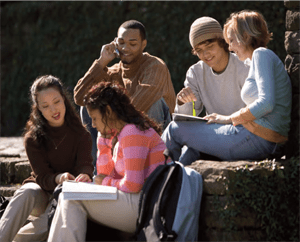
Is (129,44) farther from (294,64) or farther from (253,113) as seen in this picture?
(253,113)

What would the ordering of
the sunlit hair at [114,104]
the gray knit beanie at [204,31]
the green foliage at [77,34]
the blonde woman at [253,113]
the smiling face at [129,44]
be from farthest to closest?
1. the green foliage at [77,34]
2. the smiling face at [129,44]
3. the gray knit beanie at [204,31]
4. the sunlit hair at [114,104]
5. the blonde woman at [253,113]

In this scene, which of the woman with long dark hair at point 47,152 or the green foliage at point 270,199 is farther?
the woman with long dark hair at point 47,152

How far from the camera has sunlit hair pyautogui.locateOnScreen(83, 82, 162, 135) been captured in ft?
10.2

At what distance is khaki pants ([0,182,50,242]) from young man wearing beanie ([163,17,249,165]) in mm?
1182

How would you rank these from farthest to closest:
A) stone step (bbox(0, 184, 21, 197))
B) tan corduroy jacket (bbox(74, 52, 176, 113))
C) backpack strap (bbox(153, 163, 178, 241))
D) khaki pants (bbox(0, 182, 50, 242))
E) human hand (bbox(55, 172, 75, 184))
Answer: stone step (bbox(0, 184, 21, 197)), tan corduroy jacket (bbox(74, 52, 176, 113)), human hand (bbox(55, 172, 75, 184)), khaki pants (bbox(0, 182, 50, 242)), backpack strap (bbox(153, 163, 178, 241))

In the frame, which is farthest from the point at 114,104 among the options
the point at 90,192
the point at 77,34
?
the point at 77,34

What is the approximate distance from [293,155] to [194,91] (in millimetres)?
923

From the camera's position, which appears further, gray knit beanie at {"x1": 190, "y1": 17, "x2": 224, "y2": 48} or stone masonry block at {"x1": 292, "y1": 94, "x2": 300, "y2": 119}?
gray knit beanie at {"x1": 190, "y1": 17, "x2": 224, "y2": 48}

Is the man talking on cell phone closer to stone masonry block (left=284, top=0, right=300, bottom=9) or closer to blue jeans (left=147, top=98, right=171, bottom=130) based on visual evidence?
blue jeans (left=147, top=98, right=171, bottom=130)

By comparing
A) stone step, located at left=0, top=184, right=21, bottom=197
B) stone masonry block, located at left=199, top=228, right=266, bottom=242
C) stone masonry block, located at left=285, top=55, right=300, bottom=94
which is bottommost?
stone step, located at left=0, top=184, right=21, bottom=197

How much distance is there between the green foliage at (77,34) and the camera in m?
6.66

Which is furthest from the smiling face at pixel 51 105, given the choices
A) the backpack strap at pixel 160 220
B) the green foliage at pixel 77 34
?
the green foliage at pixel 77 34

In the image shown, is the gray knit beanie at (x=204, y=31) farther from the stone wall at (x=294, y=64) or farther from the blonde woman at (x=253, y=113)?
the stone wall at (x=294, y=64)

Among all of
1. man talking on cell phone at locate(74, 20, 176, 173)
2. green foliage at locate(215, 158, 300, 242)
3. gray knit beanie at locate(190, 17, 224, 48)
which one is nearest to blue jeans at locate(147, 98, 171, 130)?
man talking on cell phone at locate(74, 20, 176, 173)
